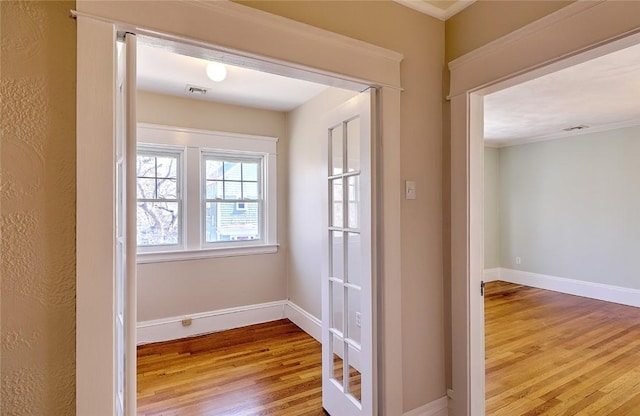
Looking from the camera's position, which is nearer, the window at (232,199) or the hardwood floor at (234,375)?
the hardwood floor at (234,375)

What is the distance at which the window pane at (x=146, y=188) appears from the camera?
3.29 metres

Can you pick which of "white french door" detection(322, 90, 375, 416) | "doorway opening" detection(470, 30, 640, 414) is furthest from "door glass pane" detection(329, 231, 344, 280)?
"doorway opening" detection(470, 30, 640, 414)

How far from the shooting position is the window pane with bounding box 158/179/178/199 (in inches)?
134

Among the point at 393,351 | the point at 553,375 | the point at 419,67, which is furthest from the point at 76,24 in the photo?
the point at 553,375

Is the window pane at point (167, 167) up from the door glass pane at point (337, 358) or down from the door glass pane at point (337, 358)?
up

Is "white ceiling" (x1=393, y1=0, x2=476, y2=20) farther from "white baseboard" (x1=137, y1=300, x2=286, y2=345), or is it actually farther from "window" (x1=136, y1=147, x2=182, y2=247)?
"white baseboard" (x1=137, y1=300, x2=286, y2=345)

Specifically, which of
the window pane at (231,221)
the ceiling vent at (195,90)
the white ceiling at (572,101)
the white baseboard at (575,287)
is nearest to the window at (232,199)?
the window pane at (231,221)

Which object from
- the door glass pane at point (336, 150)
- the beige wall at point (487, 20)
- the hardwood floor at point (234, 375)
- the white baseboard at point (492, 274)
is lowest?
the hardwood floor at point (234, 375)

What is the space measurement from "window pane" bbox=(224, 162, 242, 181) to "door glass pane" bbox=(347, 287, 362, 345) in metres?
2.35

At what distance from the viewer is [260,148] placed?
381cm

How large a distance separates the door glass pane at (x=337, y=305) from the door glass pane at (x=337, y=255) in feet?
0.24

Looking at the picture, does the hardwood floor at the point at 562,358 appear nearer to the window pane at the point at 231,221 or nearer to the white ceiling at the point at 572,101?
the white ceiling at the point at 572,101

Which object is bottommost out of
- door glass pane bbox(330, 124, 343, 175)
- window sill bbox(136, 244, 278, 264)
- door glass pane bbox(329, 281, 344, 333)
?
door glass pane bbox(329, 281, 344, 333)

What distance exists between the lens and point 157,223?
3.38m
